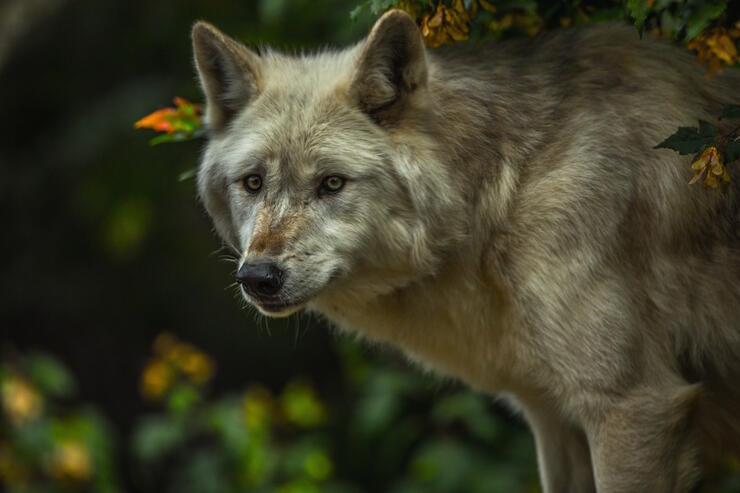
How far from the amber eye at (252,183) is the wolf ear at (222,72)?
343mm

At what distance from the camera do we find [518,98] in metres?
4.10

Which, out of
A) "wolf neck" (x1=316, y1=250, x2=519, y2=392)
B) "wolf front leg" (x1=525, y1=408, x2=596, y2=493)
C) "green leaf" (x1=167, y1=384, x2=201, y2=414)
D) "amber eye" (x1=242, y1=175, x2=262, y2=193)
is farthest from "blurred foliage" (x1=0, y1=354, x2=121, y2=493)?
"amber eye" (x1=242, y1=175, x2=262, y2=193)

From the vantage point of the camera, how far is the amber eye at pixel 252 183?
13.1 feet

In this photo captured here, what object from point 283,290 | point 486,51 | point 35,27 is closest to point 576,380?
point 283,290

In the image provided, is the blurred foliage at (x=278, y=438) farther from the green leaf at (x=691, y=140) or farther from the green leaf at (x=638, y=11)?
the green leaf at (x=638, y=11)

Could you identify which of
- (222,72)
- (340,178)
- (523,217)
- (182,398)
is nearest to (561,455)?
(523,217)

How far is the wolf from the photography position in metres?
3.81

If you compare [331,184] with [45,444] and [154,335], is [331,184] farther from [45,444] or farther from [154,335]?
[154,335]

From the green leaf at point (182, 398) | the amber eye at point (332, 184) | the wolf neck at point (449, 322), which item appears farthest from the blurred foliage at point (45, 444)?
the amber eye at point (332, 184)

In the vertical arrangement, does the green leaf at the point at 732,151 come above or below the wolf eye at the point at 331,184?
above

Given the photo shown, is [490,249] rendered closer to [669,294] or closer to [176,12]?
[669,294]

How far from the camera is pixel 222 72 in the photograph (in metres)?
4.22

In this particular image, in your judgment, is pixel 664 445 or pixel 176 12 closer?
pixel 664 445

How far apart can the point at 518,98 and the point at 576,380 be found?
1.06 metres
